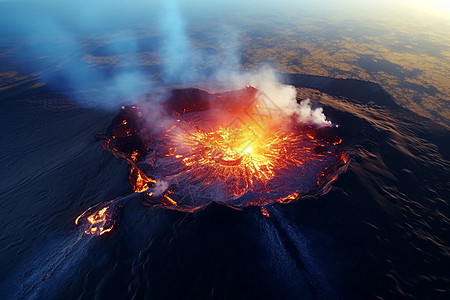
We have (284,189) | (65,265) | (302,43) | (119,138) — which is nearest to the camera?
(65,265)

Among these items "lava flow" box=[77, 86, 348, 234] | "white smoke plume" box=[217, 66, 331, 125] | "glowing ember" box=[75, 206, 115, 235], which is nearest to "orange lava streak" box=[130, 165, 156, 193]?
"lava flow" box=[77, 86, 348, 234]

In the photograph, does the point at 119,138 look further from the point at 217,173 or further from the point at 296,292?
the point at 296,292

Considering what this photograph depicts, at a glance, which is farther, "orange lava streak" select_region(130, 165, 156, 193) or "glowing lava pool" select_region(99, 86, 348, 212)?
"glowing lava pool" select_region(99, 86, 348, 212)

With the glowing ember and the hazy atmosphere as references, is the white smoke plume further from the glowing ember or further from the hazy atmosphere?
the glowing ember

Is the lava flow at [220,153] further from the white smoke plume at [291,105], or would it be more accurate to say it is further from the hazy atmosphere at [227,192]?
the white smoke plume at [291,105]

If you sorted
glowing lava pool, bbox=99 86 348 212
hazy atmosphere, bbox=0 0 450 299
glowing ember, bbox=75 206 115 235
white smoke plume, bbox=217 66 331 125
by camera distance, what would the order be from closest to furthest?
hazy atmosphere, bbox=0 0 450 299, glowing ember, bbox=75 206 115 235, glowing lava pool, bbox=99 86 348 212, white smoke plume, bbox=217 66 331 125

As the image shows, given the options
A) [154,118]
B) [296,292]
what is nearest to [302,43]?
[154,118]

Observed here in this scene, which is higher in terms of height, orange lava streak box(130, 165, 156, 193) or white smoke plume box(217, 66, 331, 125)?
white smoke plume box(217, 66, 331, 125)

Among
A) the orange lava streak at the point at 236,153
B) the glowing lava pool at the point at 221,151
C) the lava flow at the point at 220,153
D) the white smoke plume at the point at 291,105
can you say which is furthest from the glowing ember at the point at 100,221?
the white smoke plume at the point at 291,105
